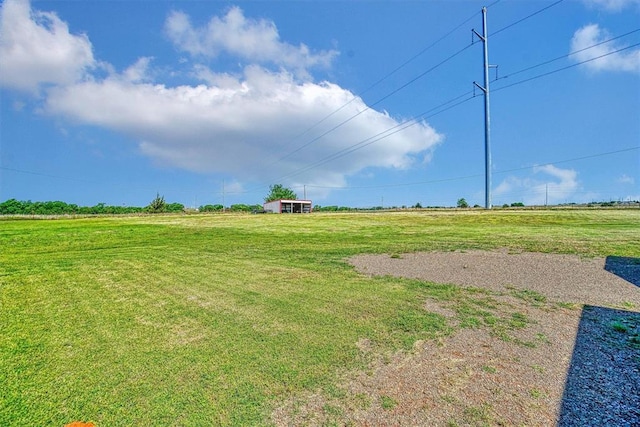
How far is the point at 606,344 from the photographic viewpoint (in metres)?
3.63

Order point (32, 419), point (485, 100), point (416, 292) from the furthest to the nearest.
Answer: point (485, 100) < point (416, 292) < point (32, 419)

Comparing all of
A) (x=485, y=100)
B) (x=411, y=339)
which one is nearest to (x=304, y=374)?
(x=411, y=339)

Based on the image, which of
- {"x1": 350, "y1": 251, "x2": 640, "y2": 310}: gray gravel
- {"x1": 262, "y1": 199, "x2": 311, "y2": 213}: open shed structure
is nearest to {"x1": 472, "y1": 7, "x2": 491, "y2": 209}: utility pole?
{"x1": 350, "y1": 251, "x2": 640, "y2": 310}: gray gravel

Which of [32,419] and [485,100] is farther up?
[485,100]

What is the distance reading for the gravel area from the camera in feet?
8.11

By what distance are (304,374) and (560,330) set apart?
3516 millimetres

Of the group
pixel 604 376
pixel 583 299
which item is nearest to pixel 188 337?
pixel 604 376

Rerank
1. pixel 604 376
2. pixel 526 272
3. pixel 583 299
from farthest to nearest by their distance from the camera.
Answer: pixel 526 272 → pixel 583 299 → pixel 604 376

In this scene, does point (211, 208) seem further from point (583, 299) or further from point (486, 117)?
point (583, 299)

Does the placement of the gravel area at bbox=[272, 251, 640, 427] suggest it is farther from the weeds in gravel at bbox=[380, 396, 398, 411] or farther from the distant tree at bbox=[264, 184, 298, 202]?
the distant tree at bbox=[264, 184, 298, 202]

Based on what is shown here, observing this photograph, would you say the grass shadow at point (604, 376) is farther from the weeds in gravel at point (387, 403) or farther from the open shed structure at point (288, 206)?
the open shed structure at point (288, 206)

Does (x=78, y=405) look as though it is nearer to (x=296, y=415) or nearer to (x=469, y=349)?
(x=296, y=415)

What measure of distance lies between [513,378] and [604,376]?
869 millimetres

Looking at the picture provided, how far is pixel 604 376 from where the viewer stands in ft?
9.68
